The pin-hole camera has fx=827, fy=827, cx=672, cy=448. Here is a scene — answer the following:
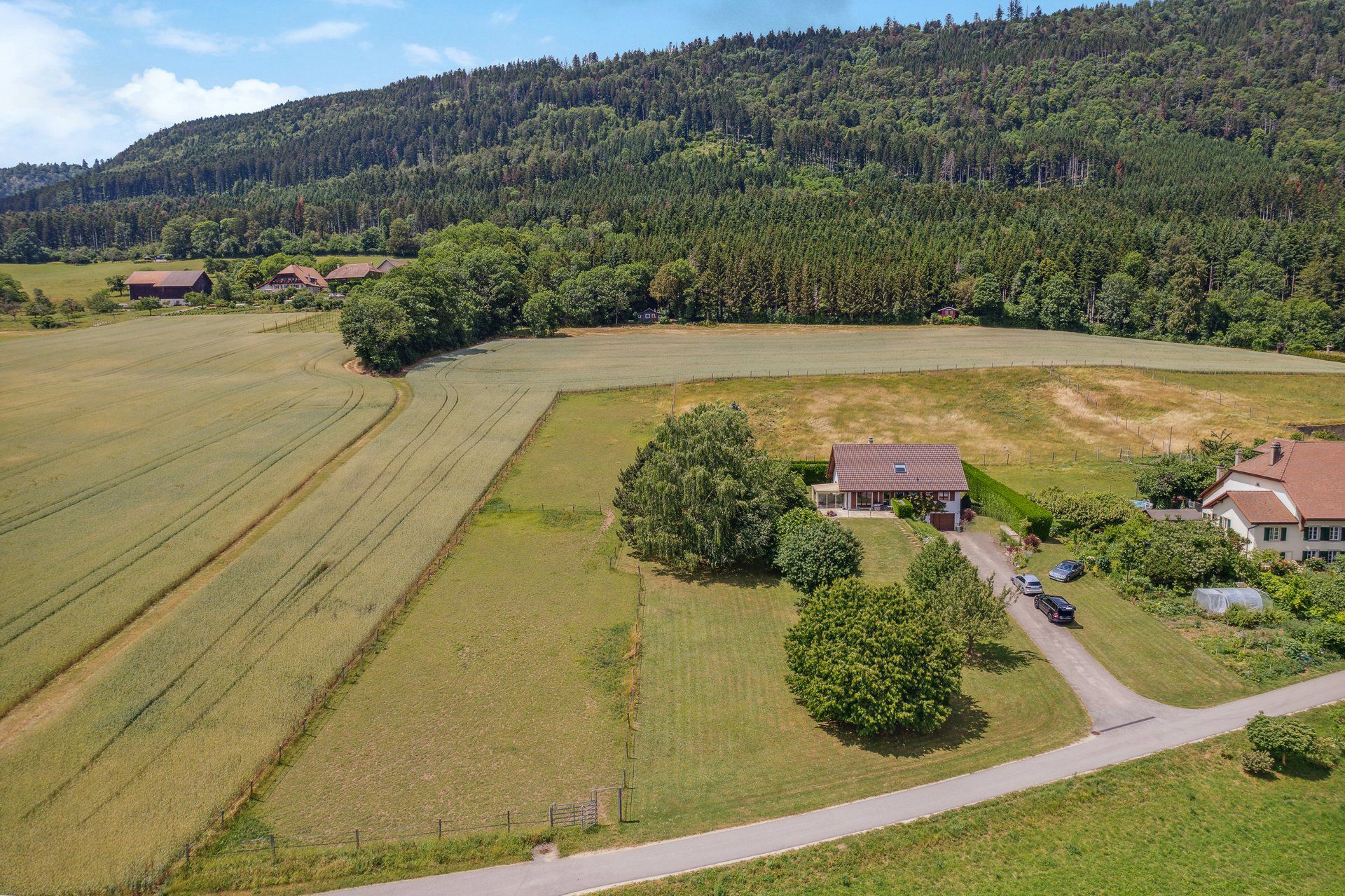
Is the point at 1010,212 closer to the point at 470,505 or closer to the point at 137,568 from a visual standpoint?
the point at 470,505

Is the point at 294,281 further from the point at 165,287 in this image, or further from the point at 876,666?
the point at 876,666

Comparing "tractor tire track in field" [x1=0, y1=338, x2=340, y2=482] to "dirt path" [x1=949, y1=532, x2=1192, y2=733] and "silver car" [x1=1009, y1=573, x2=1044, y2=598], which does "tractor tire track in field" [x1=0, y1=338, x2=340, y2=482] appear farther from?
"silver car" [x1=1009, y1=573, x2=1044, y2=598]

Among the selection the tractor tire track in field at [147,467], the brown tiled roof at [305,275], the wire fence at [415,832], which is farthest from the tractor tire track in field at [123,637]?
the brown tiled roof at [305,275]

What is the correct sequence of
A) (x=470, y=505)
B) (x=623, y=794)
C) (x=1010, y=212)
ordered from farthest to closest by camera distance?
1. (x=1010, y=212)
2. (x=470, y=505)
3. (x=623, y=794)

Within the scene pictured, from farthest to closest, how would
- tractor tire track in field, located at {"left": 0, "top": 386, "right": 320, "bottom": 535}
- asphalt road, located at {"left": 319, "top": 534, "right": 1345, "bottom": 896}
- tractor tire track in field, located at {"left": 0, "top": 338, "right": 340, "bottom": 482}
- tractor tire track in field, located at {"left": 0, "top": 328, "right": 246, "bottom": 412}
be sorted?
tractor tire track in field, located at {"left": 0, "top": 328, "right": 246, "bottom": 412} → tractor tire track in field, located at {"left": 0, "top": 338, "right": 340, "bottom": 482} → tractor tire track in field, located at {"left": 0, "top": 386, "right": 320, "bottom": 535} → asphalt road, located at {"left": 319, "top": 534, "right": 1345, "bottom": 896}

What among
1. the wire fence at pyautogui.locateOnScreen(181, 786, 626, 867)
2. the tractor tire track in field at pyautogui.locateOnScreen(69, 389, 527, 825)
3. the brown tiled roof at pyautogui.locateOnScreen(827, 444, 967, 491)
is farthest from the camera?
the brown tiled roof at pyautogui.locateOnScreen(827, 444, 967, 491)

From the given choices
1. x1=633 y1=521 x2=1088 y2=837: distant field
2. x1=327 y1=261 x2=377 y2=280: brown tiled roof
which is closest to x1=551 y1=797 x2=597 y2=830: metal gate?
x1=633 y1=521 x2=1088 y2=837: distant field

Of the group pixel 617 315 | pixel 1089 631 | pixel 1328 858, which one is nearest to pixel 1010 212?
pixel 617 315
